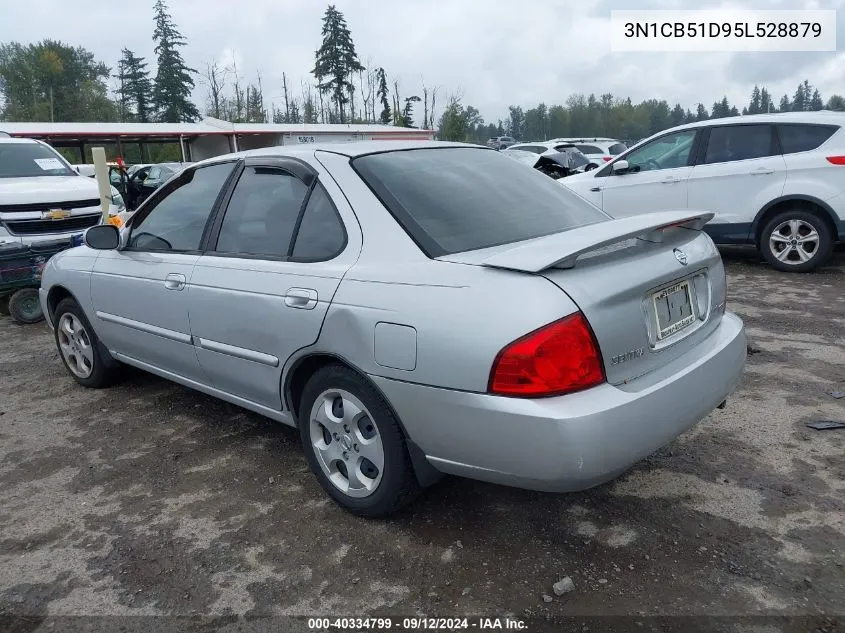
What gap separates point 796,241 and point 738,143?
1311mm

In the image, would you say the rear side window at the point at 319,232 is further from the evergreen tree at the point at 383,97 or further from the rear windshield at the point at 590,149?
the evergreen tree at the point at 383,97

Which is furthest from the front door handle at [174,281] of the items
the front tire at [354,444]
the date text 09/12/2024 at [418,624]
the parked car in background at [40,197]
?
the parked car in background at [40,197]

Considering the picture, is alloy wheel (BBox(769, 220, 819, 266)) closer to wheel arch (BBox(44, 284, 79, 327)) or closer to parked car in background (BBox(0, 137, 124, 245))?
wheel arch (BBox(44, 284, 79, 327))

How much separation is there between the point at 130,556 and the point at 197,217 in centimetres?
181

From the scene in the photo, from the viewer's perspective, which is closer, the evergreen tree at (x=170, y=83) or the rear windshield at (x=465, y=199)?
the rear windshield at (x=465, y=199)

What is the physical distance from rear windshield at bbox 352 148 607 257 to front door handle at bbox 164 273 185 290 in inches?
47.6

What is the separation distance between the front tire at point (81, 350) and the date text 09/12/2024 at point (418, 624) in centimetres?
300

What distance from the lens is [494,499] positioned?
124 inches

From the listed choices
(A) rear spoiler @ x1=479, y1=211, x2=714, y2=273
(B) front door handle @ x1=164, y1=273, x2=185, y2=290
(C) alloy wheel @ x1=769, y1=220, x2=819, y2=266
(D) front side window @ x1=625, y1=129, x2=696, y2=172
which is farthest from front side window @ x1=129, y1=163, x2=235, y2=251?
(C) alloy wheel @ x1=769, y1=220, x2=819, y2=266

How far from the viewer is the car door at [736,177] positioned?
25.2 feet

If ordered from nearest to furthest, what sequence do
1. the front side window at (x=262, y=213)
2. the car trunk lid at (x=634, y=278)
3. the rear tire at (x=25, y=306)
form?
the car trunk lid at (x=634, y=278) → the front side window at (x=262, y=213) → the rear tire at (x=25, y=306)

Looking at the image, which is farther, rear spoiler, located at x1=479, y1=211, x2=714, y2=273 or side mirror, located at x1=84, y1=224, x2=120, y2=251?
side mirror, located at x1=84, y1=224, x2=120, y2=251

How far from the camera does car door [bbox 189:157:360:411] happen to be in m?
2.95

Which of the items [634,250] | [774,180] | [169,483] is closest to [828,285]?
[774,180]
